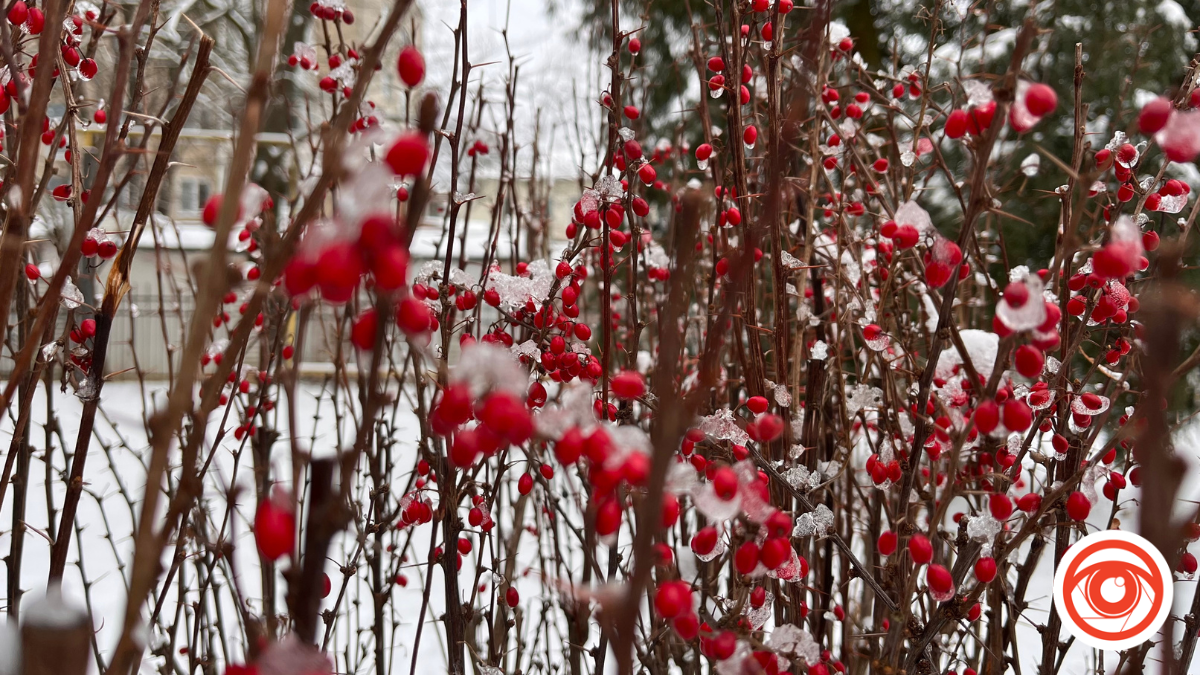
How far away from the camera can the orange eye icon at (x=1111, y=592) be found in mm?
900

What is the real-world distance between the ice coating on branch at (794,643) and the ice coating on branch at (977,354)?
70cm

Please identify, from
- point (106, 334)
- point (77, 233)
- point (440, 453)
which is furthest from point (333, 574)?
point (77, 233)

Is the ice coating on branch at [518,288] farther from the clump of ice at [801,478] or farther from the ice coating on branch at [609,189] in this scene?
the clump of ice at [801,478]

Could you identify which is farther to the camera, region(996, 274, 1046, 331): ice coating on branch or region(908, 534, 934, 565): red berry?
region(908, 534, 934, 565): red berry

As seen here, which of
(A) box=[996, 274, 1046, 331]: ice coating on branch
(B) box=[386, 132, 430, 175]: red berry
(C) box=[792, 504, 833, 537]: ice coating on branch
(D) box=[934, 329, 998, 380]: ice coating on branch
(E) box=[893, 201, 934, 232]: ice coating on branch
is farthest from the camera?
(D) box=[934, 329, 998, 380]: ice coating on branch

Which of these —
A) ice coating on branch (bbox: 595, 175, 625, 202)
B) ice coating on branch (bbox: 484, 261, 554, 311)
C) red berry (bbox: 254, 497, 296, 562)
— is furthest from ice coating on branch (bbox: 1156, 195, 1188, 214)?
red berry (bbox: 254, 497, 296, 562)

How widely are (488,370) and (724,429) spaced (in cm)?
58

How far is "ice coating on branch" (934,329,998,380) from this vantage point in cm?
146

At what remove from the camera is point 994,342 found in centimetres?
154

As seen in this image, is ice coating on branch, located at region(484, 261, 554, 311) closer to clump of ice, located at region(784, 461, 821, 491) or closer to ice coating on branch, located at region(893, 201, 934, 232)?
clump of ice, located at region(784, 461, 821, 491)

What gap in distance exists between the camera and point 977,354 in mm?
1471

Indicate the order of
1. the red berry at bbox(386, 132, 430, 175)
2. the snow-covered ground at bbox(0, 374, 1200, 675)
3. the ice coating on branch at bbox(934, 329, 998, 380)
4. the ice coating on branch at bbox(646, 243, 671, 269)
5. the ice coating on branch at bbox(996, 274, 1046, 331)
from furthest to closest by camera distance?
1. the snow-covered ground at bbox(0, 374, 1200, 675)
2. the ice coating on branch at bbox(646, 243, 671, 269)
3. the ice coating on branch at bbox(934, 329, 998, 380)
4. the ice coating on branch at bbox(996, 274, 1046, 331)
5. the red berry at bbox(386, 132, 430, 175)

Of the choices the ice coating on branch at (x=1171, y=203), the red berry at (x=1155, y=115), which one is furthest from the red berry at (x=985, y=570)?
the ice coating on branch at (x=1171, y=203)

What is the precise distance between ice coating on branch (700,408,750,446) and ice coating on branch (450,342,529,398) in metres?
0.54
